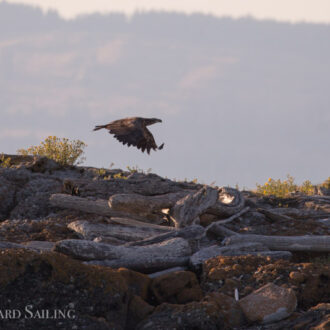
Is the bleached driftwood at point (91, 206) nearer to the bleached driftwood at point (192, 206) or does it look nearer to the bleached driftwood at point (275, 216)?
the bleached driftwood at point (192, 206)

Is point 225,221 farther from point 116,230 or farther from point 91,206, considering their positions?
point 91,206

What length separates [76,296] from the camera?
5879 mm

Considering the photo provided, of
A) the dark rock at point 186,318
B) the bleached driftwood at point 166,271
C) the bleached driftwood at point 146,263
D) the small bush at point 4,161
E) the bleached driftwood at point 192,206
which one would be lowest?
the dark rock at point 186,318

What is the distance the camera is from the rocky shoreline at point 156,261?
5840 millimetres

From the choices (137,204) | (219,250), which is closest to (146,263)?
(219,250)

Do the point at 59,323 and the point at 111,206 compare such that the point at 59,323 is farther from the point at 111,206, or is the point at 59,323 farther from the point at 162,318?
the point at 111,206

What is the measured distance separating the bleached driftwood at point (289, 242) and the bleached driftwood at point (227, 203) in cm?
184

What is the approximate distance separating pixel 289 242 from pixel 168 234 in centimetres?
217

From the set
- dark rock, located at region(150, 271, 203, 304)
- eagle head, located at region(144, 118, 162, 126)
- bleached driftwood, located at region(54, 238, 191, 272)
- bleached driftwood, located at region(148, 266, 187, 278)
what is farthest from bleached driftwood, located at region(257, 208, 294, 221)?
dark rock, located at region(150, 271, 203, 304)

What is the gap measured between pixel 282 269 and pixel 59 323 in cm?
338

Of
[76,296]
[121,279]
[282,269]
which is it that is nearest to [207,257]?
[282,269]

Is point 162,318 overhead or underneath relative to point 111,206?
underneath

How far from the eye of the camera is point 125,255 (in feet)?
25.9

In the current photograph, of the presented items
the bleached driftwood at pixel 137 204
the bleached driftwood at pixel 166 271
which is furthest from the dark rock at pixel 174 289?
the bleached driftwood at pixel 137 204
